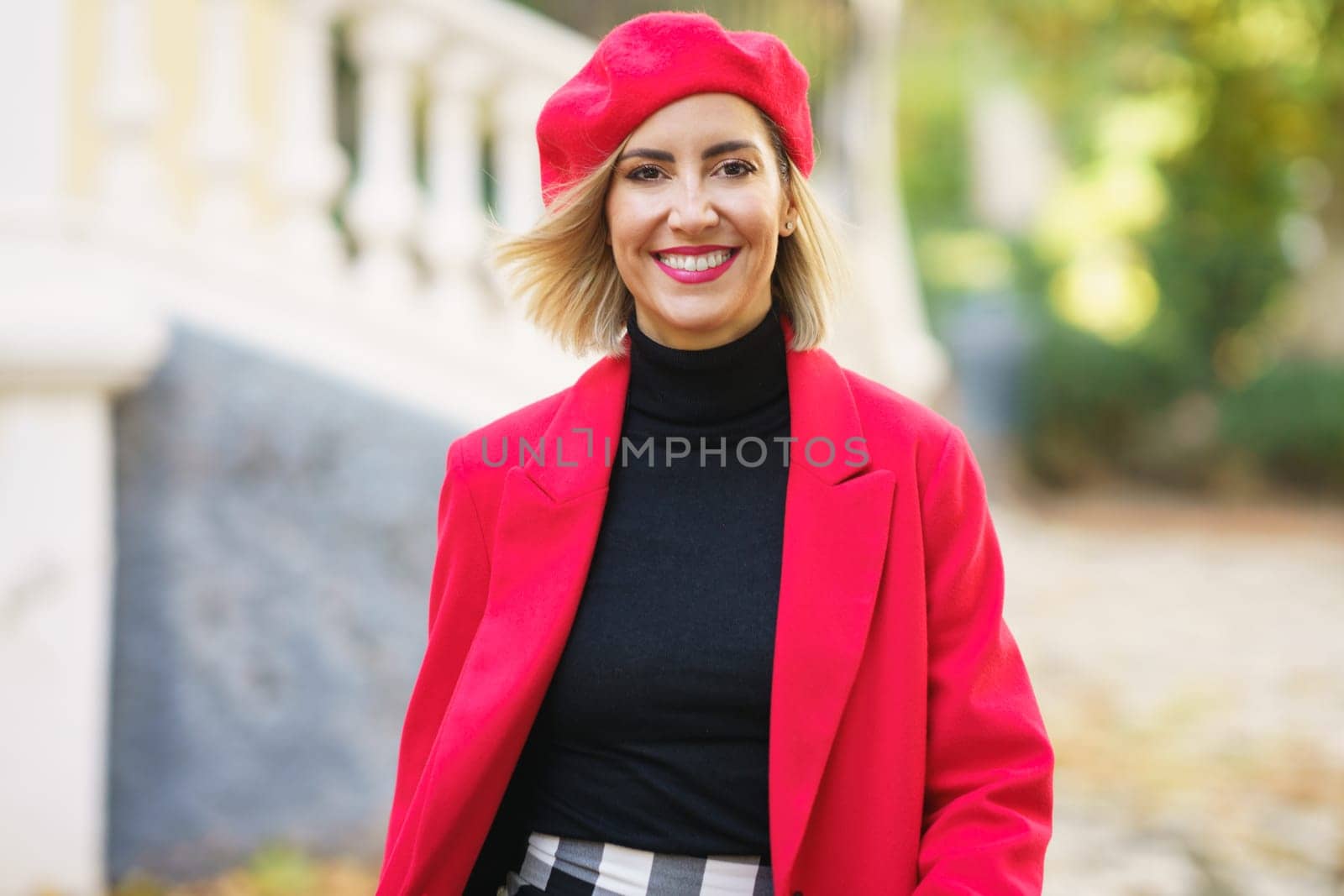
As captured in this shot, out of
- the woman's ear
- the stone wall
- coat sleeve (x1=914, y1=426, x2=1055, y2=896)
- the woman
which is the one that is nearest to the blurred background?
the stone wall

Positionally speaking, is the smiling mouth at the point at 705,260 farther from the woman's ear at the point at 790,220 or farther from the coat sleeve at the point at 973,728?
the coat sleeve at the point at 973,728

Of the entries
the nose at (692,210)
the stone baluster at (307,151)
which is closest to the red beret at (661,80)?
the nose at (692,210)

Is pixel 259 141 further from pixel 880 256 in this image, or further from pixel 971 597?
pixel 880 256

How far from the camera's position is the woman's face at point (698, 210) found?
5.62 feet

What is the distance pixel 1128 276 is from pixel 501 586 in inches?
546

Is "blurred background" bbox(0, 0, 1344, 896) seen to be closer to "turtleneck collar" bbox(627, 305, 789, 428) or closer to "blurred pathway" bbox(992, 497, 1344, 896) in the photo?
"blurred pathway" bbox(992, 497, 1344, 896)

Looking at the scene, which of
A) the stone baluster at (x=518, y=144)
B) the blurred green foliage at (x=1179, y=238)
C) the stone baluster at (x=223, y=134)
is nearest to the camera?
the stone baluster at (x=223, y=134)

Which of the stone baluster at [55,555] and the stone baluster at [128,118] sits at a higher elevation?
the stone baluster at [128,118]

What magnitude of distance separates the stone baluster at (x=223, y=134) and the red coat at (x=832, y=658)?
1.96 metres

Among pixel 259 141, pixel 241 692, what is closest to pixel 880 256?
pixel 259 141

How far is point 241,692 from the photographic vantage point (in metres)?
3.45

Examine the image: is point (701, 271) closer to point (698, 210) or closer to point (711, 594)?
point (698, 210)

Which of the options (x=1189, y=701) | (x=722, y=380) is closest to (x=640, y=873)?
(x=722, y=380)

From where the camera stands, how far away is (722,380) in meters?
1.80
